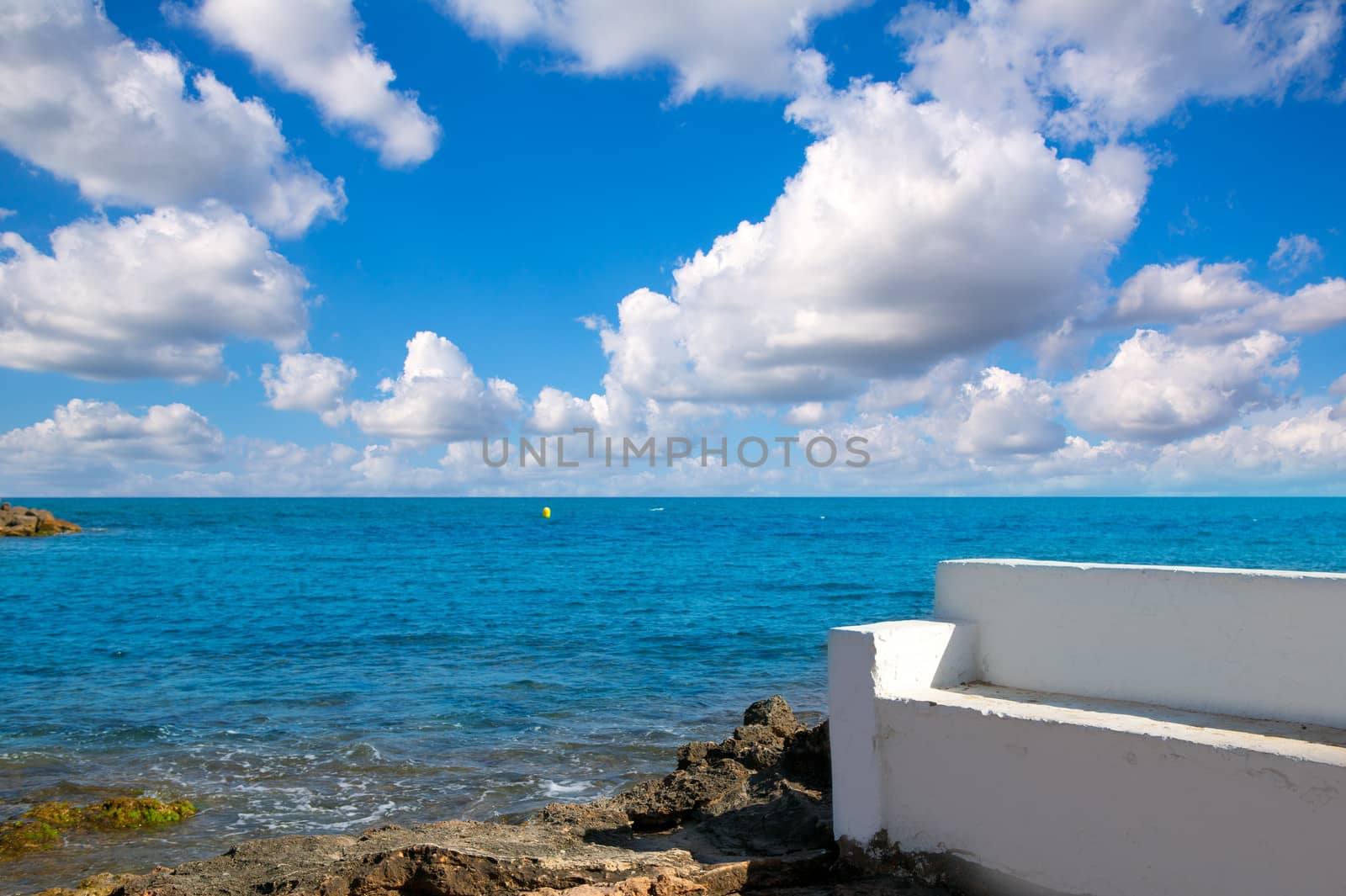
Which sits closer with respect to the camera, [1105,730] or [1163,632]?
[1105,730]

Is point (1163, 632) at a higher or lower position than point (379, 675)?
higher

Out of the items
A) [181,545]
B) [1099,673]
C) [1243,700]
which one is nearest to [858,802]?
[1099,673]

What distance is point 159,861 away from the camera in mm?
7918

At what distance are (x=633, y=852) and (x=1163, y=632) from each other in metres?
3.82

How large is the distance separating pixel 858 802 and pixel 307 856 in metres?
4.27

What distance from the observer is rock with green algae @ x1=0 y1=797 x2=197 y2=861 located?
8328 millimetres

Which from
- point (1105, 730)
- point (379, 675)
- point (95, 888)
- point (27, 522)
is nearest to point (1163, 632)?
point (1105, 730)

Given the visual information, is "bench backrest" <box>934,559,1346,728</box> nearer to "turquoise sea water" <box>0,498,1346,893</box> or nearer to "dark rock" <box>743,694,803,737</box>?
"dark rock" <box>743,694,803,737</box>

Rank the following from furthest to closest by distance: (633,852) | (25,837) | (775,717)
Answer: (775,717) < (25,837) < (633,852)

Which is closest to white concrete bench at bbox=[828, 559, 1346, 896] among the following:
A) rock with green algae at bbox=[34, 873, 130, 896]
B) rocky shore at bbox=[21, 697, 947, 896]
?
rocky shore at bbox=[21, 697, 947, 896]

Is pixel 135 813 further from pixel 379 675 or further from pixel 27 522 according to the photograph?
pixel 27 522

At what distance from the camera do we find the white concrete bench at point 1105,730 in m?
4.07

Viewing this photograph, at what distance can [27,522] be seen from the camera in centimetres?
5919

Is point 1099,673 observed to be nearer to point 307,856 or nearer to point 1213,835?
point 1213,835
